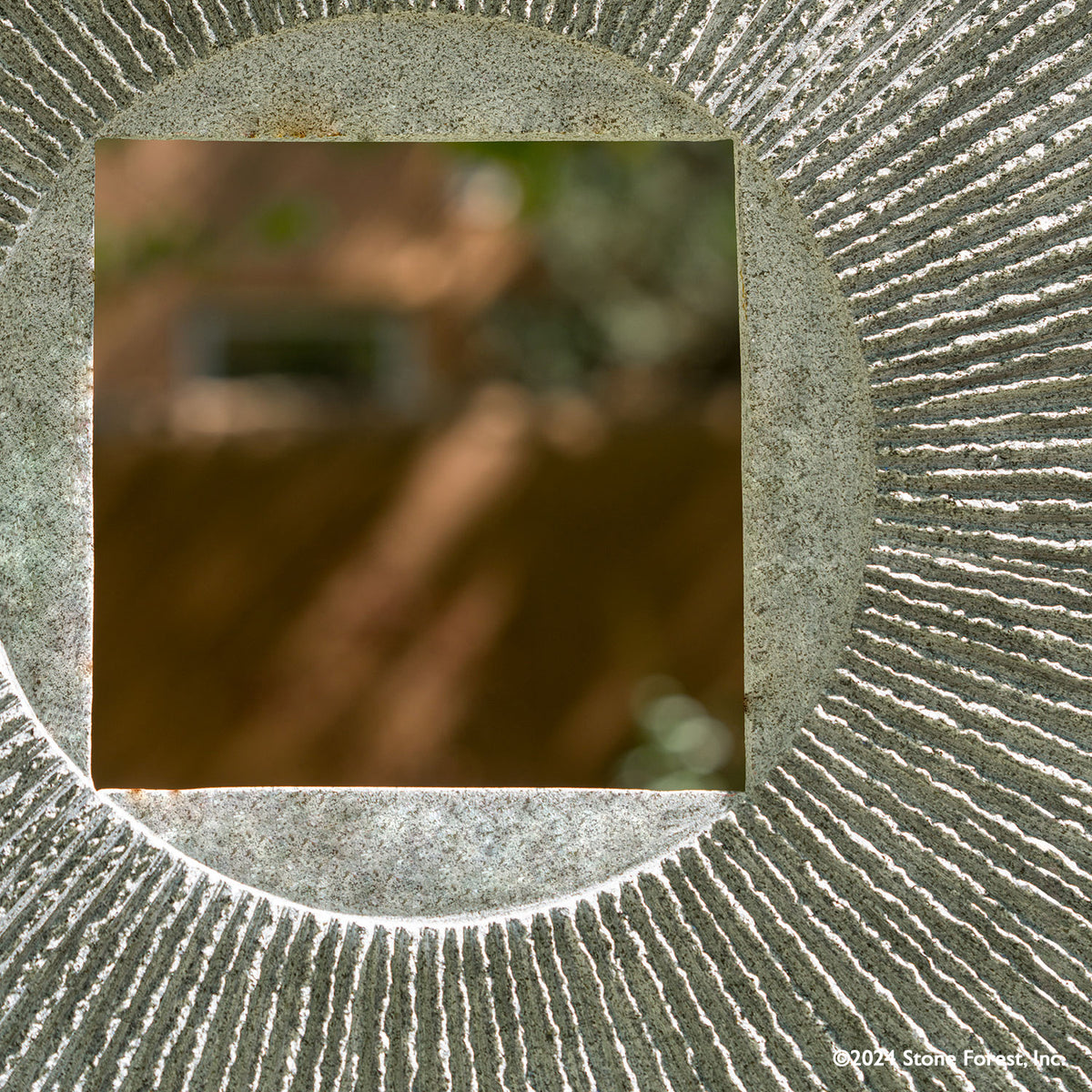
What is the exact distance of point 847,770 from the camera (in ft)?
3.84

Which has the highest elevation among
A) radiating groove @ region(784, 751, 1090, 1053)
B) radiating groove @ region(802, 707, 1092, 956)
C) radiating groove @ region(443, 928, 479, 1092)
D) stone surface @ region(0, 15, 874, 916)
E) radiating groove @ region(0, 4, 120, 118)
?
radiating groove @ region(0, 4, 120, 118)

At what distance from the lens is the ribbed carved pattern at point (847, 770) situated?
1135 millimetres

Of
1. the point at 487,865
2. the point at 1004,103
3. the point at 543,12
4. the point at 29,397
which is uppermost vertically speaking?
the point at 543,12

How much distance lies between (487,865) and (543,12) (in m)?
0.86

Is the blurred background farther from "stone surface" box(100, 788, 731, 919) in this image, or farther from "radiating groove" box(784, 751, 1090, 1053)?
"radiating groove" box(784, 751, 1090, 1053)

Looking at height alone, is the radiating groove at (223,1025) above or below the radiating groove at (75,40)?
below

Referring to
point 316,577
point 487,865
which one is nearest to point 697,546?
point 316,577

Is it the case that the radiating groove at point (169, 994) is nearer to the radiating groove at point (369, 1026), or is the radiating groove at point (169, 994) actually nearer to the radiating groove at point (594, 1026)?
the radiating groove at point (369, 1026)

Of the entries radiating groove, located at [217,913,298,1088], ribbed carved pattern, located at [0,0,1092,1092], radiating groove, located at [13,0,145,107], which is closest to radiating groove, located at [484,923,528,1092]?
ribbed carved pattern, located at [0,0,1092,1092]

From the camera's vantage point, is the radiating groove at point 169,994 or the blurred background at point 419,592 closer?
the radiating groove at point 169,994

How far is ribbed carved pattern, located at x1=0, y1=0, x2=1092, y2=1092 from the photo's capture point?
1135 mm

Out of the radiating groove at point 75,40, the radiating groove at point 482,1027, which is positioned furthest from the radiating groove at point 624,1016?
the radiating groove at point 75,40

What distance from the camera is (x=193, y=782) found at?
2.74 metres

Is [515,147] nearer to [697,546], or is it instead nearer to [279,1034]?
[697,546]
